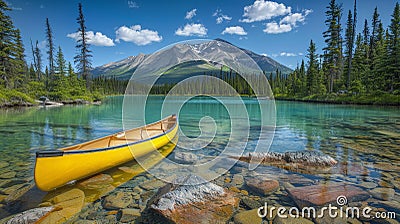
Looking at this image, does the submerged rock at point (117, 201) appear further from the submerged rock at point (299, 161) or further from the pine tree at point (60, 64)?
the pine tree at point (60, 64)

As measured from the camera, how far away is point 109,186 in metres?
5.96

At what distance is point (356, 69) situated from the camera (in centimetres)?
4325

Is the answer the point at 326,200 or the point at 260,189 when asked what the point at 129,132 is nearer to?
the point at 260,189

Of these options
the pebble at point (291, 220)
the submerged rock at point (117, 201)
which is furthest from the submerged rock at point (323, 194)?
the submerged rock at point (117, 201)

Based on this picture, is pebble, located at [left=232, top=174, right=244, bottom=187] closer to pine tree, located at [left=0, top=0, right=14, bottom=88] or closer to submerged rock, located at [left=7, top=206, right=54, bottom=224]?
submerged rock, located at [left=7, top=206, right=54, bottom=224]

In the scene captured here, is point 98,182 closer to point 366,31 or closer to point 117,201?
point 117,201

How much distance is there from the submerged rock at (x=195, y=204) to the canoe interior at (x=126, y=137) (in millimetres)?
3006

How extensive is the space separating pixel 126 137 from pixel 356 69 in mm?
48699

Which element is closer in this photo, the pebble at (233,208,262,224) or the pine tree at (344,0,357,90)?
the pebble at (233,208,262,224)

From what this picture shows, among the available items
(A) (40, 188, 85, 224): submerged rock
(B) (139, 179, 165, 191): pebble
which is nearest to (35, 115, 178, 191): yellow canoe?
(A) (40, 188, 85, 224): submerged rock

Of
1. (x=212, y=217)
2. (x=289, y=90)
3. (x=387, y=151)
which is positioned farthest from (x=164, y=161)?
(x=289, y=90)

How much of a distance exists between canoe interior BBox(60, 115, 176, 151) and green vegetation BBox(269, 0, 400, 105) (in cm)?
3376

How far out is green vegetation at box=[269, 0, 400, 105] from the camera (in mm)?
31750

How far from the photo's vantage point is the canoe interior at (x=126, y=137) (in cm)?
712
